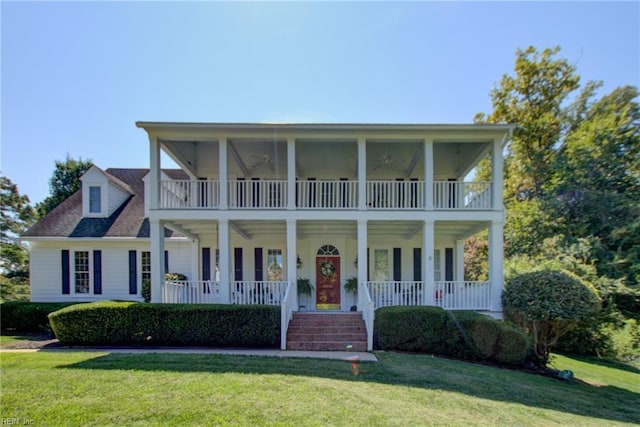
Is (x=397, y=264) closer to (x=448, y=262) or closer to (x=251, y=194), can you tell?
(x=448, y=262)

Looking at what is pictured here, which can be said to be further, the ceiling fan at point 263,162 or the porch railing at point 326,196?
the ceiling fan at point 263,162

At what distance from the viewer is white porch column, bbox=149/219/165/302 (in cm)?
1014

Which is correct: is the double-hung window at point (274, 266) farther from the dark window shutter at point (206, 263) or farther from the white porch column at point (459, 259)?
the white porch column at point (459, 259)

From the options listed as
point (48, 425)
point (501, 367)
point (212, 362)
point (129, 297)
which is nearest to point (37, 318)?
point (129, 297)

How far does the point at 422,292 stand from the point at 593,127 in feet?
42.5

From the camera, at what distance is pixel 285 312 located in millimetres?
9023

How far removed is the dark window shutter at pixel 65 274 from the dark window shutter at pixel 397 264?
14.5 meters

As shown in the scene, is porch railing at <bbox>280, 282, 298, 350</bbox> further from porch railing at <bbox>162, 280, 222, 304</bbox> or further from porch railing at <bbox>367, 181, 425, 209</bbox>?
porch railing at <bbox>367, 181, 425, 209</bbox>

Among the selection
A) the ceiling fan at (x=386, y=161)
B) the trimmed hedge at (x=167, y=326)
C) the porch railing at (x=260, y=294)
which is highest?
the ceiling fan at (x=386, y=161)

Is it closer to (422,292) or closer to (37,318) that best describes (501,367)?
(422,292)

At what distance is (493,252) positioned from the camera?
33.9 feet

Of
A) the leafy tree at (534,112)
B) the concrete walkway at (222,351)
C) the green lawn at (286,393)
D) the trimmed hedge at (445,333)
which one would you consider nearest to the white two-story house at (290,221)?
the trimmed hedge at (445,333)

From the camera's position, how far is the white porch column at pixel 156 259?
1014cm

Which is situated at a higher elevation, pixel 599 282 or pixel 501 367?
pixel 599 282
